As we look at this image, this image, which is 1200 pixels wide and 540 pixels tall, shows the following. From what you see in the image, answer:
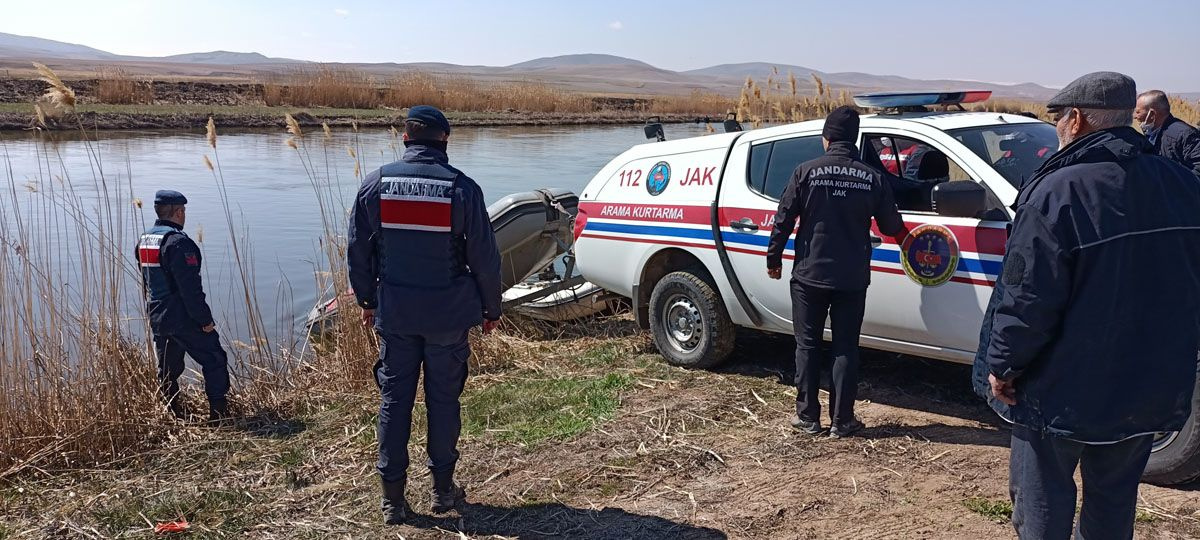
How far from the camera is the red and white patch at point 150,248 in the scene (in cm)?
571

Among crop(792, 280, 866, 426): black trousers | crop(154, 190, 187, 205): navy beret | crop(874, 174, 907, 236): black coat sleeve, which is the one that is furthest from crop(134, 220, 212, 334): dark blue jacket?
crop(874, 174, 907, 236): black coat sleeve

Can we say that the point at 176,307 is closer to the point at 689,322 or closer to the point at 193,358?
the point at 193,358

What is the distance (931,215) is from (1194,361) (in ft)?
7.40

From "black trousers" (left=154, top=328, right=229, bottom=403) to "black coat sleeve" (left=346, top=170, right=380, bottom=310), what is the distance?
2.17 m

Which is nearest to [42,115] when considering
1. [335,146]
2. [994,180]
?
[994,180]

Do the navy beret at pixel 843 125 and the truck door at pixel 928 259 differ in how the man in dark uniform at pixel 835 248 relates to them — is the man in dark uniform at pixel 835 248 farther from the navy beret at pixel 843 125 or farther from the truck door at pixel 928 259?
the truck door at pixel 928 259

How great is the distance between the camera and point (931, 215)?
16.5ft

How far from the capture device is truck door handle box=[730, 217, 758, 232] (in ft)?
19.2

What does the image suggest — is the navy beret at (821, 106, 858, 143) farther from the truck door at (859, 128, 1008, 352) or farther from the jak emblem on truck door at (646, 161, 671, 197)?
the jak emblem on truck door at (646, 161, 671, 197)

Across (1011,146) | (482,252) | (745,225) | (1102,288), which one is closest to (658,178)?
(745,225)

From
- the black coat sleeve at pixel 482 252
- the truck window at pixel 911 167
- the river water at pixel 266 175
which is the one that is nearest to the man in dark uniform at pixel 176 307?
the river water at pixel 266 175

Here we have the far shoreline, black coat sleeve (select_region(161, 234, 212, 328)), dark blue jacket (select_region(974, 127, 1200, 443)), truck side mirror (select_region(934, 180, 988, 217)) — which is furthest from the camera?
the far shoreline

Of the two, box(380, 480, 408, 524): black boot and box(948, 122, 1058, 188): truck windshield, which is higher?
box(948, 122, 1058, 188): truck windshield

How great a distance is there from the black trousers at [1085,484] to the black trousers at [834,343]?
1.95m
